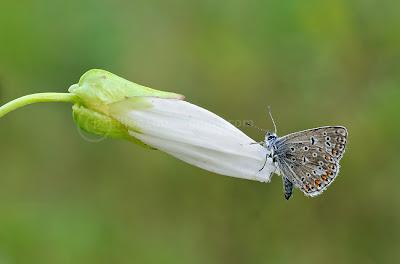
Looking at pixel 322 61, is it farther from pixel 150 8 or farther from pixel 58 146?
pixel 58 146

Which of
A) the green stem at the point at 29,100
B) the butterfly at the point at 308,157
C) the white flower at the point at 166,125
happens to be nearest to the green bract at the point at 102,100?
the white flower at the point at 166,125

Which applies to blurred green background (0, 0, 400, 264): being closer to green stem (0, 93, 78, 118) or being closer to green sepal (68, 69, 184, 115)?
green sepal (68, 69, 184, 115)

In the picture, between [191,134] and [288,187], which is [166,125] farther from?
[288,187]

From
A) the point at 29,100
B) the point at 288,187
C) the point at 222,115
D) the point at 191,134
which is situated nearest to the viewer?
the point at 29,100

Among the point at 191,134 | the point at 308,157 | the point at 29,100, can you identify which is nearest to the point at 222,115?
the point at 308,157

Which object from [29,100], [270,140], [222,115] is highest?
[222,115]
